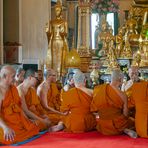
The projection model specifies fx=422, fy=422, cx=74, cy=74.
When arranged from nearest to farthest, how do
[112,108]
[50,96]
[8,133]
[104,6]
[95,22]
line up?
[8,133], [112,108], [50,96], [104,6], [95,22]

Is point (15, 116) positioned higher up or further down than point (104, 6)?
further down

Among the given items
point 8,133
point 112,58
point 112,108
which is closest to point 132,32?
point 112,58

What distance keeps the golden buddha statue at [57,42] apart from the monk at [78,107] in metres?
5.63

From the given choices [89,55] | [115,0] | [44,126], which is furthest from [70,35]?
[44,126]

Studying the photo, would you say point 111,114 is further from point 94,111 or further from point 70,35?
point 70,35

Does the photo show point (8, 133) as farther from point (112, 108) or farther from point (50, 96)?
point (50, 96)

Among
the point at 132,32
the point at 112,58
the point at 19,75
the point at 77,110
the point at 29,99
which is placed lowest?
the point at 77,110

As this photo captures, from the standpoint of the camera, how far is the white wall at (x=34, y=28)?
14.9 metres

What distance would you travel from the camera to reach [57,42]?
12125 millimetres

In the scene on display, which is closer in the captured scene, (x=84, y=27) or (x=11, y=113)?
(x=11, y=113)

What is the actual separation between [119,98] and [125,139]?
0.66 metres

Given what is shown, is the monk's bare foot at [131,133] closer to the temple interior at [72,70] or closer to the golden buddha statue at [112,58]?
the temple interior at [72,70]

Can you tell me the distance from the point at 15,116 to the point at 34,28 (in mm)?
9814

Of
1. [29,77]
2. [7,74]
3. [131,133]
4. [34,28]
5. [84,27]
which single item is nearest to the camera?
[7,74]
